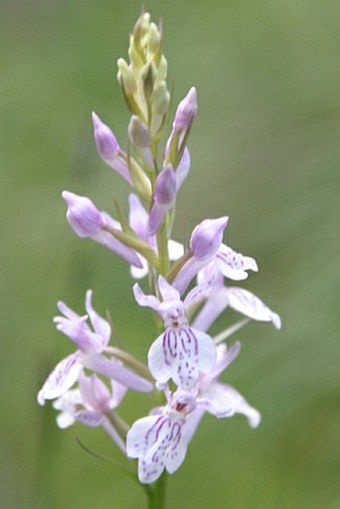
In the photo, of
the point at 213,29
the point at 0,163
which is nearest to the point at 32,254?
the point at 0,163

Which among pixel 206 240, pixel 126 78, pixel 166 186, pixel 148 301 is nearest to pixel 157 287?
pixel 148 301

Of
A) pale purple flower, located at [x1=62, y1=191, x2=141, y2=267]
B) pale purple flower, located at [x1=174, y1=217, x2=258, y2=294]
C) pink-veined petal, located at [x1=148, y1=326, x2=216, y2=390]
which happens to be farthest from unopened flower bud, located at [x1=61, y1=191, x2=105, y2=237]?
pink-veined petal, located at [x1=148, y1=326, x2=216, y2=390]

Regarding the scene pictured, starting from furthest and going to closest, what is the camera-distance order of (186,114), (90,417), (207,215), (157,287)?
(207,215) → (90,417) → (157,287) → (186,114)

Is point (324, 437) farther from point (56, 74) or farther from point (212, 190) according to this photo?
point (56, 74)

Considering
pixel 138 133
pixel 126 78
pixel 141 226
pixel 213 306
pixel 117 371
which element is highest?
pixel 126 78

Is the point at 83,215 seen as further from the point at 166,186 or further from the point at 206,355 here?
the point at 206,355

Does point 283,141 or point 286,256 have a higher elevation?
point 283,141
